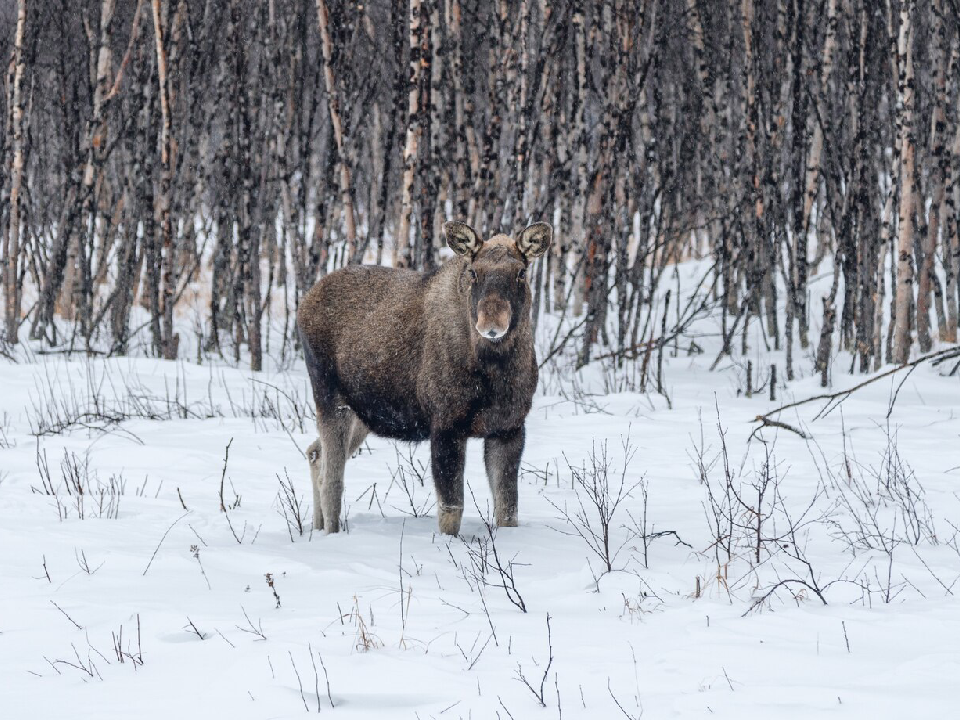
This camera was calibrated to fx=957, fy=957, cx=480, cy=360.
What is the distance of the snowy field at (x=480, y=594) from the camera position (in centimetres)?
279

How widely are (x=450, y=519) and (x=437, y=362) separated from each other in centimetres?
83

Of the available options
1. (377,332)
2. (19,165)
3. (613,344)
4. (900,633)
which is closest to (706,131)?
(613,344)

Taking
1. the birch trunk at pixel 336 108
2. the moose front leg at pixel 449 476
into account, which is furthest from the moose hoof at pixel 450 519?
the birch trunk at pixel 336 108

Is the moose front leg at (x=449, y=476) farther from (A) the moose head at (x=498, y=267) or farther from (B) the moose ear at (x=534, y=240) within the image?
(B) the moose ear at (x=534, y=240)

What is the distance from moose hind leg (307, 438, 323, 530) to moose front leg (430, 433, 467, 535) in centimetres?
86

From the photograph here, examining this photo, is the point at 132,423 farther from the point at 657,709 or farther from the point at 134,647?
the point at 657,709

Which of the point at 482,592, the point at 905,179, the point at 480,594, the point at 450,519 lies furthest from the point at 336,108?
the point at 480,594

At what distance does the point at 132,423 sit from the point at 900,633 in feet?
23.3

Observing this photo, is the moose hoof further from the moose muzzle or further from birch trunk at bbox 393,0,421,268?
birch trunk at bbox 393,0,421,268

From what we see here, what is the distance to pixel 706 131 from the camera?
19938mm

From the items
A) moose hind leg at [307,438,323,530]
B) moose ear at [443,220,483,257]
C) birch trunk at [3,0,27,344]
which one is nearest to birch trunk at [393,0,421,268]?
moose hind leg at [307,438,323,530]

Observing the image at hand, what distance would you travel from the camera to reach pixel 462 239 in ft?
16.4

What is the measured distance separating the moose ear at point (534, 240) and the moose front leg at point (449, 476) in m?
1.05

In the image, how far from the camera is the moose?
4.92 meters
